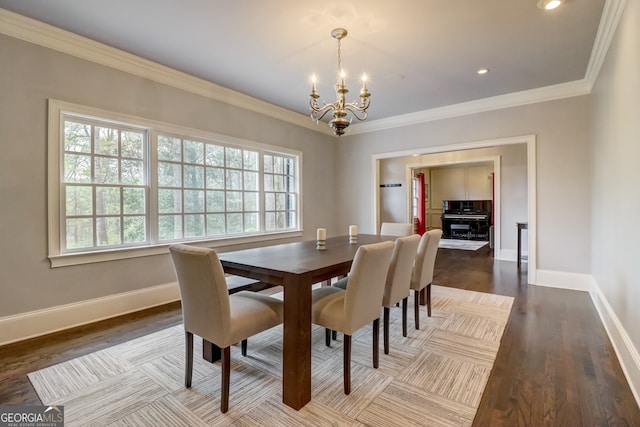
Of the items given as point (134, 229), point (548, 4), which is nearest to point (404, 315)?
point (548, 4)

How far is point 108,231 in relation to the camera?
312 centimetres

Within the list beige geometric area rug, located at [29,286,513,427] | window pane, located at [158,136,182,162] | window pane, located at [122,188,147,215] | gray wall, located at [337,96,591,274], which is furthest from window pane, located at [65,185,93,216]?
gray wall, located at [337,96,591,274]

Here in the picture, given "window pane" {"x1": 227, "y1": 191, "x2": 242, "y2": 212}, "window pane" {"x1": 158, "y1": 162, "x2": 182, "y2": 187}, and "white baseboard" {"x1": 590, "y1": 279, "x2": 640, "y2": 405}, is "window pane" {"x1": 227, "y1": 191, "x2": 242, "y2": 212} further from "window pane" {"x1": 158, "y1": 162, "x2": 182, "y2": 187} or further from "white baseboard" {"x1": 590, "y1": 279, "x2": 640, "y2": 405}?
"white baseboard" {"x1": 590, "y1": 279, "x2": 640, "y2": 405}

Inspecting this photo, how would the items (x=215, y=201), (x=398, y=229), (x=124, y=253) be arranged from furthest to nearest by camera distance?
(x=215, y=201) → (x=398, y=229) → (x=124, y=253)

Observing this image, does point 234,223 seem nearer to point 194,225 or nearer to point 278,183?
point 194,225

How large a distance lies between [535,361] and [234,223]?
11.9 feet

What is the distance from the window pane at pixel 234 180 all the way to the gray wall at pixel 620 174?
4.02 metres

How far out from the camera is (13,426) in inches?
62.3

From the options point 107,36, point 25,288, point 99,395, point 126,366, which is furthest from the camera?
point 107,36

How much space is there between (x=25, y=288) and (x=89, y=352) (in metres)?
0.89

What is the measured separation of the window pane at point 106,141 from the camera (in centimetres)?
304

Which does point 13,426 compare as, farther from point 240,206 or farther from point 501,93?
point 501,93

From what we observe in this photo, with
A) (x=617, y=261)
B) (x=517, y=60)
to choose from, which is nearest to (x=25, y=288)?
(x=617, y=261)

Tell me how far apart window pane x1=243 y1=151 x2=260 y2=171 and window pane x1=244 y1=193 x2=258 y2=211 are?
0.40 metres
